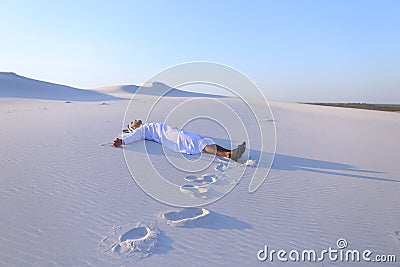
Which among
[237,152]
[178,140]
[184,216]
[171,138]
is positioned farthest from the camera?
[171,138]

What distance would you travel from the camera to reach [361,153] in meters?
6.98

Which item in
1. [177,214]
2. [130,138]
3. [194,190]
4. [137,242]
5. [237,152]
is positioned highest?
[130,138]

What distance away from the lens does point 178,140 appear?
5.50 metres

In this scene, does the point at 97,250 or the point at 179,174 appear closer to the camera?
the point at 97,250

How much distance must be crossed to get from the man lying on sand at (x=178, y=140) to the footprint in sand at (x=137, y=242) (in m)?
2.66

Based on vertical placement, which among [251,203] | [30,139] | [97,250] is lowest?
[97,250]

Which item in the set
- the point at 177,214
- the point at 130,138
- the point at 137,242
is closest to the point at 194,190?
the point at 177,214

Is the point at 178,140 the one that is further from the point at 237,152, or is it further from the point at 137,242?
the point at 137,242

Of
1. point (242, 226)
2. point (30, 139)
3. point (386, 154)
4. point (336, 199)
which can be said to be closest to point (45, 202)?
point (242, 226)

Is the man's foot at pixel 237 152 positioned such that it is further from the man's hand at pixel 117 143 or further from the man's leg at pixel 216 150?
the man's hand at pixel 117 143

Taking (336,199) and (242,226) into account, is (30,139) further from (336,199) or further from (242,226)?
(336,199)

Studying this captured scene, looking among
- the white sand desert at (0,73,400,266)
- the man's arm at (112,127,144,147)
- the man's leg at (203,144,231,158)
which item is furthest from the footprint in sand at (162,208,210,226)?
the man's arm at (112,127,144,147)

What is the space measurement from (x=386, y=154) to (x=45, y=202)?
7611 millimetres

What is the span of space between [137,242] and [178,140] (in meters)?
3.21
